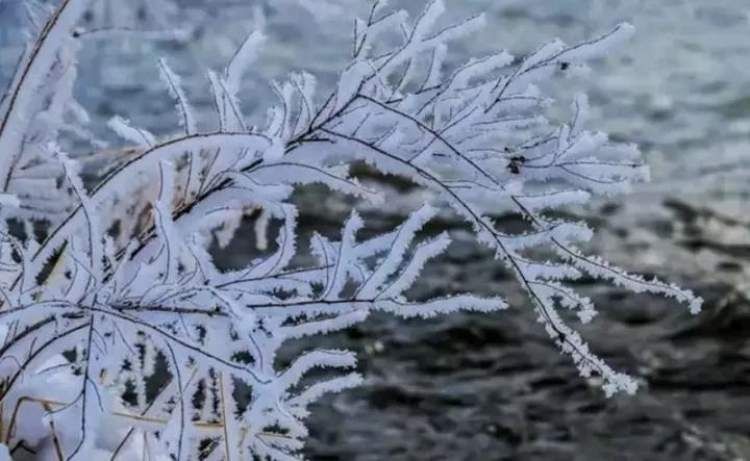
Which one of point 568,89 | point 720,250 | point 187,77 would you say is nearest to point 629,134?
point 568,89

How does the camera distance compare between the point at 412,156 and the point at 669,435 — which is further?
the point at 669,435

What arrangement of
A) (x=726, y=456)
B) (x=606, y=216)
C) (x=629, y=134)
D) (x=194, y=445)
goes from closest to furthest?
(x=194, y=445), (x=726, y=456), (x=606, y=216), (x=629, y=134)

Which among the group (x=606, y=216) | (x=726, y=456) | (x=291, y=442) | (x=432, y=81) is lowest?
(x=291, y=442)

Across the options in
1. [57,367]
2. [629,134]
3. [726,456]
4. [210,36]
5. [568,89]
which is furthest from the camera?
[210,36]

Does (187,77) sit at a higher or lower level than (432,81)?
higher

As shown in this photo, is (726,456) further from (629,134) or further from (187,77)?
(187,77)

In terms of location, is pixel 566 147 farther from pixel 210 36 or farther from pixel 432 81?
pixel 210 36

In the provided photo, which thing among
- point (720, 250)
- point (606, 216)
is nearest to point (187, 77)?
point (606, 216)
